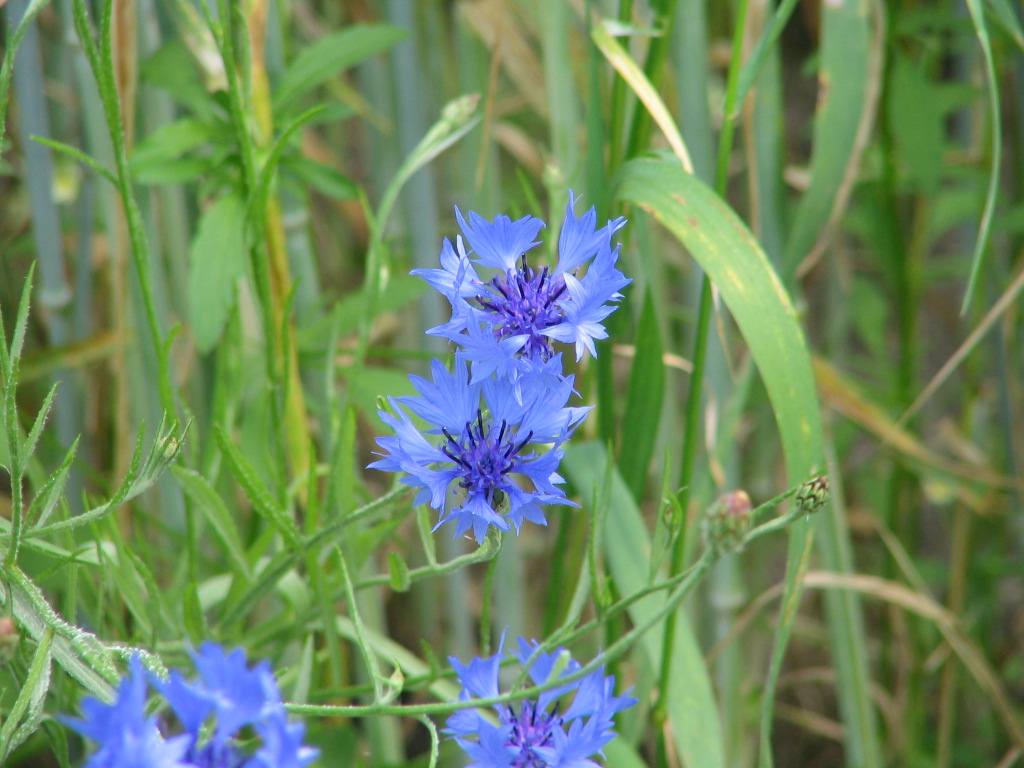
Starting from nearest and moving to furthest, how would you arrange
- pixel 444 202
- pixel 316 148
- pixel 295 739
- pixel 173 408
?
1. pixel 295 739
2. pixel 173 408
3. pixel 316 148
4. pixel 444 202

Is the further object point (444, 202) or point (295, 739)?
point (444, 202)

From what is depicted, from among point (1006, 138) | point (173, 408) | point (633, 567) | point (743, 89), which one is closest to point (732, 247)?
point (743, 89)

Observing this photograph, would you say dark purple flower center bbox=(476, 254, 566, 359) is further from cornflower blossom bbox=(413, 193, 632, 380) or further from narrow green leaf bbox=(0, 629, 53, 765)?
narrow green leaf bbox=(0, 629, 53, 765)

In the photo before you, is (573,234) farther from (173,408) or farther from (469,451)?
(173,408)

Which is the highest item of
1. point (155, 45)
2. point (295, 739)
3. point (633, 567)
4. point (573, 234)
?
point (155, 45)

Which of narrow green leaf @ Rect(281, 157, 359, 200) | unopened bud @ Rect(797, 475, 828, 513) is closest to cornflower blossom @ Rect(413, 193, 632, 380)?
unopened bud @ Rect(797, 475, 828, 513)

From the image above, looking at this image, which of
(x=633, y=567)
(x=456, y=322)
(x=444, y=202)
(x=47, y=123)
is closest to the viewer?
(x=456, y=322)

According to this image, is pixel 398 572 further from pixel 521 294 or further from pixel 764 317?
pixel 764 317

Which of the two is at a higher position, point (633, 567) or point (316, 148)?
point (316, 148)
